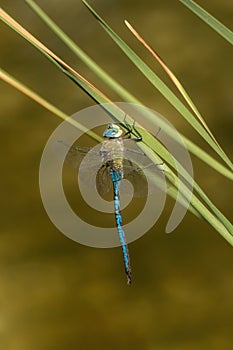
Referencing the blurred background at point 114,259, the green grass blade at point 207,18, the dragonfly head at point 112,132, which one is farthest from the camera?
the blurred background at point 114,259

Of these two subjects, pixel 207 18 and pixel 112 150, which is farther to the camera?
pixel 112 150

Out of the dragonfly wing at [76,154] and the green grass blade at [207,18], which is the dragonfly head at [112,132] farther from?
the green grass blade at [207,18]

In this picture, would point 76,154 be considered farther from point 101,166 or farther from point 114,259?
Answer: point 114,259

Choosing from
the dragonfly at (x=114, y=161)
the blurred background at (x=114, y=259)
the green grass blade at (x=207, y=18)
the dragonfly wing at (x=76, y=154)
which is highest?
the blurred background at (x=114, y=259)

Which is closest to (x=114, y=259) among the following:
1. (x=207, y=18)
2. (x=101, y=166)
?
(x=101, y=166)

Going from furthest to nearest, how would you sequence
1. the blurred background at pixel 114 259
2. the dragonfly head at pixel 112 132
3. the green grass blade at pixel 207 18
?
the blurred background at pixel 114 259, the dragonfly head at pixel 112 132, the green grass blade at pixel 207 18

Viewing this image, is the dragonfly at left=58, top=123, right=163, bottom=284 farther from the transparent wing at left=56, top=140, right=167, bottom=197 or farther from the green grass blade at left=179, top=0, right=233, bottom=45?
the green grass blade at left=179, top=0, right=233, bottom=45

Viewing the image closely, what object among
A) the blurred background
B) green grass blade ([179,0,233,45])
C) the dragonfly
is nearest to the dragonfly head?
the dragonfly

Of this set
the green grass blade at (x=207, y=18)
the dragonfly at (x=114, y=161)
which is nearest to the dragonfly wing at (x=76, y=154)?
the dragonfly at (x=114, y=161)

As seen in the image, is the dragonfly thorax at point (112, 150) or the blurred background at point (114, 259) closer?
the dragonfly thorax at point (112, 150)
